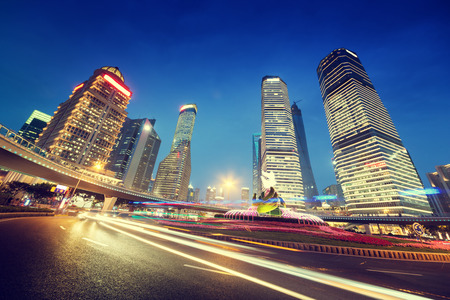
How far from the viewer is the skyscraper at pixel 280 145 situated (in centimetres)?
13425

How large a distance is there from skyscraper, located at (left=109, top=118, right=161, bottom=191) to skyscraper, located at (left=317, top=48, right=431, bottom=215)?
18745 cm

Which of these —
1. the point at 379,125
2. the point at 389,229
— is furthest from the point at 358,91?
the point at 389,229

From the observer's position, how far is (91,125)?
9294 cm

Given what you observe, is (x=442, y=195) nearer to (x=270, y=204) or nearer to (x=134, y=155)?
(x=270, y=204)

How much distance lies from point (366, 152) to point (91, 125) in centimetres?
18455

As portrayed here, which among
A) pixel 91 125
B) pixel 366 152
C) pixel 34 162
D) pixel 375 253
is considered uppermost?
pixel 366 152

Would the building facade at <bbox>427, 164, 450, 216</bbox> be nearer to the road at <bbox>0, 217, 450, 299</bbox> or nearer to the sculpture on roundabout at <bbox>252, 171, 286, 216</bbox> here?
the sculpture on roundabout at <bbox>252, 171, 286, 216</bbox>

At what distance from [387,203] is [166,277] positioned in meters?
147

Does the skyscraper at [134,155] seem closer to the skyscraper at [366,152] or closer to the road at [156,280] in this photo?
the road at [156,280]

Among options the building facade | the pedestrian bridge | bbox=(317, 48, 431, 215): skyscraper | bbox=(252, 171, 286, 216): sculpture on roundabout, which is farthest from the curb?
the building facade

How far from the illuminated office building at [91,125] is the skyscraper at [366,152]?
554 feet

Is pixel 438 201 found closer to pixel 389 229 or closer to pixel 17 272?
pixel 389 229

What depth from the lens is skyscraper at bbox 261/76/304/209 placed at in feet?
440

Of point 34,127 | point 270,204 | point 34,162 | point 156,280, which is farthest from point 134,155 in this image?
point 156,280
